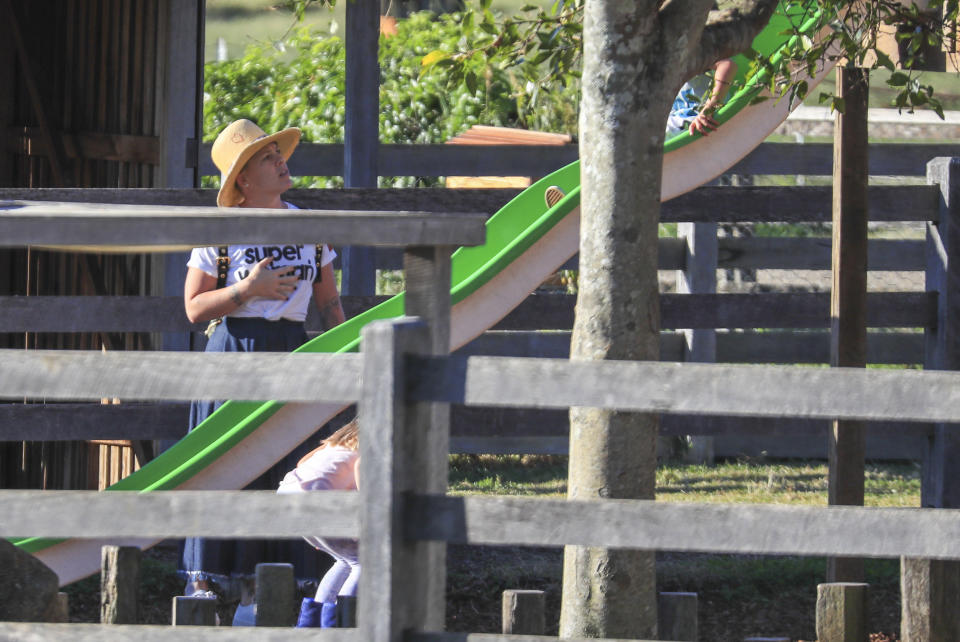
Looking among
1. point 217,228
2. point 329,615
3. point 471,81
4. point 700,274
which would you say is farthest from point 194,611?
point 700,274

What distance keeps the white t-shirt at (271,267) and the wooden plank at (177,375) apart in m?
1.80

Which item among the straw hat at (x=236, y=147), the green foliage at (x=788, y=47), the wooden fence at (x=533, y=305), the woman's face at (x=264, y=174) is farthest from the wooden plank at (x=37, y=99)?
the green foliage at (x=788, y=47)

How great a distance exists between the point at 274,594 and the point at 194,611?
0.80ft

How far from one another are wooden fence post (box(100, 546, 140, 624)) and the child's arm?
10.6 ft

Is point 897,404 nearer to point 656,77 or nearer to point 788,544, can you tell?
point 788,544

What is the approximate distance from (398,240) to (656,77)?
110 centimetres

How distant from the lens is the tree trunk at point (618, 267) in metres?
3.58

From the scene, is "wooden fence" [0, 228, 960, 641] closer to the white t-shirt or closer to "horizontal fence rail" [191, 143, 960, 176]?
the white t-shirt

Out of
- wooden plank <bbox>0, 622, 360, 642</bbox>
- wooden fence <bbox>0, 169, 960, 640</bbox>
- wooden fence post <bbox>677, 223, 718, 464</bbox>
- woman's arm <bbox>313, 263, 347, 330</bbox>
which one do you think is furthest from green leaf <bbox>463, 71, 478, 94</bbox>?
wooden fence post <bbox>677, 223, 718, 464</bbox>

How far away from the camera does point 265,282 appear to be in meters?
4.62

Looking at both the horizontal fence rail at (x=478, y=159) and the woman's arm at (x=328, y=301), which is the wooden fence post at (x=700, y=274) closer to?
the horizontal fence rail at (x=478, y=159)

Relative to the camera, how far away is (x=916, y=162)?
7.47 m

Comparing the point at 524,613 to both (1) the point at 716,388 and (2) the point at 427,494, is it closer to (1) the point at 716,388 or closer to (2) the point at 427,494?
(2) the point at 427,494

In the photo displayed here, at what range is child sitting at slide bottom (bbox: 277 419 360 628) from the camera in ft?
13.8
